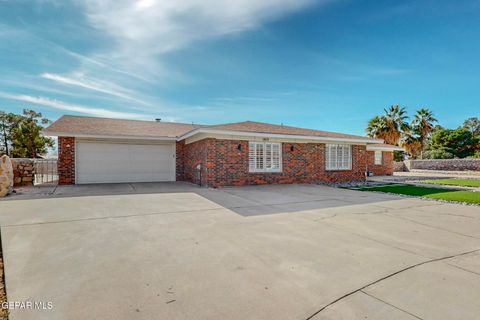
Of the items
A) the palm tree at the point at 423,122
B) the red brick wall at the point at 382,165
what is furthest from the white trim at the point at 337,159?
the palm tree at the point at 423,122

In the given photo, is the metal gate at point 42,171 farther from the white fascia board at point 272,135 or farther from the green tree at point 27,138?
the green tree at point 27,138

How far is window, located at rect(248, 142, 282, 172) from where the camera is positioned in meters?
12.5

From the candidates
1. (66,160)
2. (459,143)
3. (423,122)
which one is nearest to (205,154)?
(66,160)

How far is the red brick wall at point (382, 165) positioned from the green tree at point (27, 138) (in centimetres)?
3229

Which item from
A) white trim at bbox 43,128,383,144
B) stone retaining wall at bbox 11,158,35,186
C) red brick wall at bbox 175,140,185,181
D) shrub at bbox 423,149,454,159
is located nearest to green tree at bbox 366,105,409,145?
shrub at bbox 423,149,454,159

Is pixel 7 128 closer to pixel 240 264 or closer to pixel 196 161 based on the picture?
pixel 196 161

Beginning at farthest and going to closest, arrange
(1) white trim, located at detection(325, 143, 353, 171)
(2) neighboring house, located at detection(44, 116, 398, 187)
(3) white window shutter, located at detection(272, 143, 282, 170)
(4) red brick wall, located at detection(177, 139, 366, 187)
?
(1) white trim, located at detection(325, 143, 353, 171)
(3) white window shutter, located at detection(272, 143, 282, 170)
(2) neighboring house, located at detection(44, 116, 398, 187)
(4) red brick wall, located at detection(177, 139, 366, 187)

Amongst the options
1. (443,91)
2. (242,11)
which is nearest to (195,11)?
(242,11)

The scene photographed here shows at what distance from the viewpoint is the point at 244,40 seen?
1203cm

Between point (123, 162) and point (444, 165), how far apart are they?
105 feet

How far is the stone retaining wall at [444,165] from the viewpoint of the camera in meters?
25.9

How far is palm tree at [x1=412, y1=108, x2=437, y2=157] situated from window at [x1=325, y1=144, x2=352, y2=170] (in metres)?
24.9

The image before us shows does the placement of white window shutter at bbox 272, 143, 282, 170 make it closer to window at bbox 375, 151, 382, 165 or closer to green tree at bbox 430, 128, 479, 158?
window at bbox 375, 151, 382, 165

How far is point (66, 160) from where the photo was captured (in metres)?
12.6
